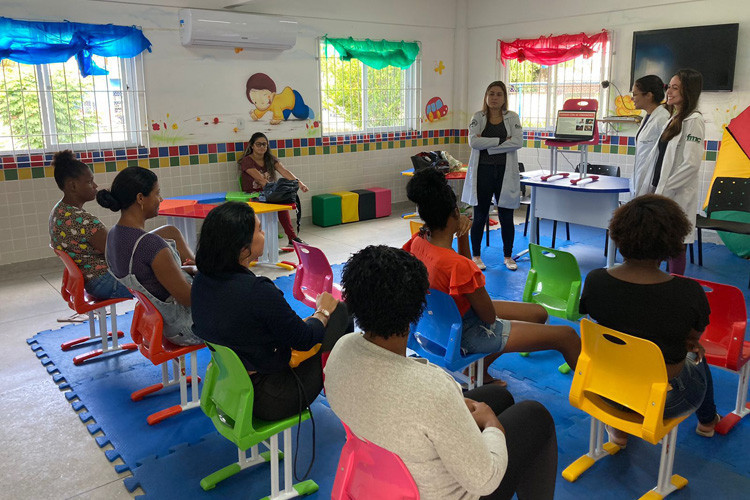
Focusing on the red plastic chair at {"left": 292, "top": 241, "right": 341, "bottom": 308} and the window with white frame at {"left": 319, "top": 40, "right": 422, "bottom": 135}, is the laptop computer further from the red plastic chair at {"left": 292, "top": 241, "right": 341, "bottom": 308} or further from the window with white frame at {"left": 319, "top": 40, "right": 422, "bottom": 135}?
the red plastic chair at {"left": 292, "top": 241, "right": 341, "bottom": 308}

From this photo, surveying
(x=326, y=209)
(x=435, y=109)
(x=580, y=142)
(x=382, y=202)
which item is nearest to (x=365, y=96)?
(x=435, y=109)

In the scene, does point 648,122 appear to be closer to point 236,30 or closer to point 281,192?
point 281,192

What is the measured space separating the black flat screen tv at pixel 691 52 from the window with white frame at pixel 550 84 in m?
0.47

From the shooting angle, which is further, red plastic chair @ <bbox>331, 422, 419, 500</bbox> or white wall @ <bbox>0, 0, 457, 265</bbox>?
white wall @ <bbox>0, 0, 457, 265</bbox>

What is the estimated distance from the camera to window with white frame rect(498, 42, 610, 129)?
7629 mm

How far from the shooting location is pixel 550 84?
26.9 ft

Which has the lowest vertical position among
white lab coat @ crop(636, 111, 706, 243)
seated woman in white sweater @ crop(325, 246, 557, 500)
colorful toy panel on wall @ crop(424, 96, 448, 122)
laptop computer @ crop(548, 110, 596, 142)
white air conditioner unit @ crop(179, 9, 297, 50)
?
seated woman in white sweater @ crop(325, 246, 557, 500)

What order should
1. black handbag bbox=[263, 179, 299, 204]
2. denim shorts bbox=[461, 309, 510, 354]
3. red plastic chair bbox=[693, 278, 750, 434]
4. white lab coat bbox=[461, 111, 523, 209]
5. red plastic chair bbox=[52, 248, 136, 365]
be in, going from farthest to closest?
black handbag bbox=[263, 179, 299, 204] → white lab coat bbox=[461, 111, 523, 209] → red plastic chair bbox=[52, 248, 136, 365] → denim shorts bbox=[461, 309, 510, 354] → red plastic chair bbox=[693, 278, 750, 434]

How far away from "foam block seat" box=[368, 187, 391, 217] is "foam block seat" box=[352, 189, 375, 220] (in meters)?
0.07

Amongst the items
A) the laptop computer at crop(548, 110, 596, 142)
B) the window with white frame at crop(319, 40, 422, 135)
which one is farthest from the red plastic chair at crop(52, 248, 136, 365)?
the window with white frame at crop(319, 40, 422, 135)

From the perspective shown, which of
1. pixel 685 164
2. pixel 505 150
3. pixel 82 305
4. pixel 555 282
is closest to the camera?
pixel 555 282

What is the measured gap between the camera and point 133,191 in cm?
322

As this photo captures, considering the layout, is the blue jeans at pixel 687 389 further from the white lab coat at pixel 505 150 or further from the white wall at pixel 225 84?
the white wall at pixel 225 84

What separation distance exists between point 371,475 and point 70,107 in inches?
222
